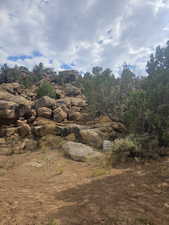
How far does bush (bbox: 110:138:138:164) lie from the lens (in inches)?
290

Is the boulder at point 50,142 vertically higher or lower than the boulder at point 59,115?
lower

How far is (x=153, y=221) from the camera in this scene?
3039mm

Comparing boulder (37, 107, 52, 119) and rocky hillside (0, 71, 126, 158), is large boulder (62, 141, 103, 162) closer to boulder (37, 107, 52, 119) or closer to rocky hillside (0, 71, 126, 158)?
rocky hillside (0, 71, 126, 158)

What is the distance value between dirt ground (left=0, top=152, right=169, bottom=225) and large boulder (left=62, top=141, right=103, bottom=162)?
2.40 feet

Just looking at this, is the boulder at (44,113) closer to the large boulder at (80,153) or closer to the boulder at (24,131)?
the boulder at (24,131)

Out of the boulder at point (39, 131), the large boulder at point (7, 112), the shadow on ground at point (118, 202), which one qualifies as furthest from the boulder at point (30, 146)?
the shadow on ground at point (118, 202)

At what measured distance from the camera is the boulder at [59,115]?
1538 centimetres

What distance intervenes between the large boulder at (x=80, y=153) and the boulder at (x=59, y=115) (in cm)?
633

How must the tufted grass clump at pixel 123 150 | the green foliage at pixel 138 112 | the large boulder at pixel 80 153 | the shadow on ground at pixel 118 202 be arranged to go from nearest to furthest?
1. the shadow on ground at pixel 118 202
2. the tufted grass clump at pixel 123 150
3. the large boulder at pixel 80 153
4. the green foliage at pixel 138 112

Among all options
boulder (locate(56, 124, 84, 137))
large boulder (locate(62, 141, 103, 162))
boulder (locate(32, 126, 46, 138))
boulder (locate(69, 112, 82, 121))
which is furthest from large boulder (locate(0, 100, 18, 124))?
large boulder (locate(62, 141, 103, 162))

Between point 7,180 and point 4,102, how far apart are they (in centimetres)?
966

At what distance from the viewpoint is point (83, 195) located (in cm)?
435

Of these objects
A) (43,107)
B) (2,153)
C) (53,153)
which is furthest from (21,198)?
(43,107)

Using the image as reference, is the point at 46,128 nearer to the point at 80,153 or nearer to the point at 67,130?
the point at 67,130
